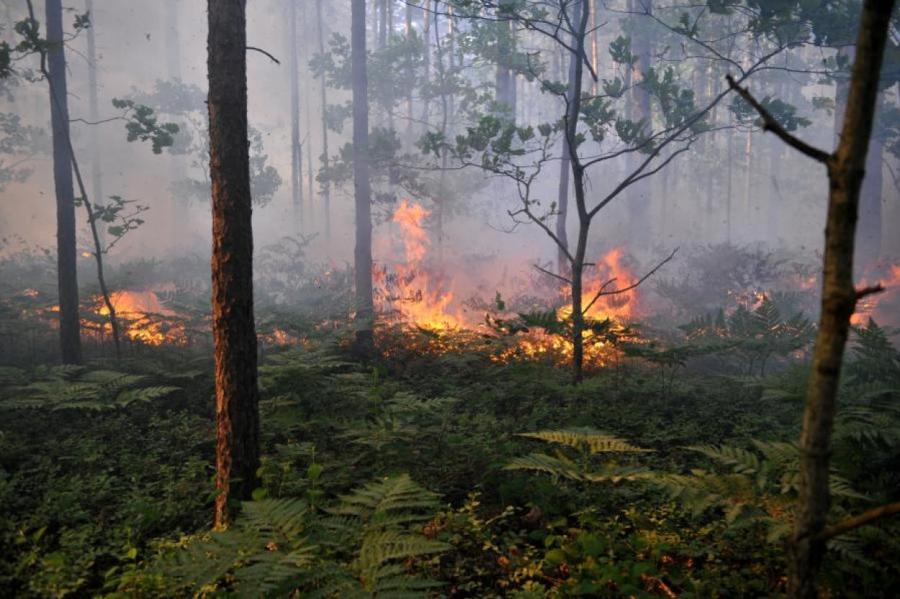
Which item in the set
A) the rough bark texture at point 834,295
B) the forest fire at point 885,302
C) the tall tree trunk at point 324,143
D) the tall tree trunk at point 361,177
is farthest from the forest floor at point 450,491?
the tall tree trunk at point 324,143

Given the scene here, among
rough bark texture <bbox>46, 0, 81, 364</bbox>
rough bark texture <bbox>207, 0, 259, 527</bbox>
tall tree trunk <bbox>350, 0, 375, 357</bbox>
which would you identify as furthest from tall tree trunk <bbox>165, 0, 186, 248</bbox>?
rough bark texture <bbox>207, 0, 259, 527</bbox>

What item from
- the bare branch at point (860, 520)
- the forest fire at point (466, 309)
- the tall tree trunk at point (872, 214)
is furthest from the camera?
the tall tree trunk at point (872, 214)

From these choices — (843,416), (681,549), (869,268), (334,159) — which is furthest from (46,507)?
(869,268)

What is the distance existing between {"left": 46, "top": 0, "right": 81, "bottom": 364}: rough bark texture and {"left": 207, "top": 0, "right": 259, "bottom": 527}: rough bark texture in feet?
21.8

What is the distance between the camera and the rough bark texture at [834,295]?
1.53 metres

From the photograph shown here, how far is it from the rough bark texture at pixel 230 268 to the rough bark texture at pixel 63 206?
6632mm

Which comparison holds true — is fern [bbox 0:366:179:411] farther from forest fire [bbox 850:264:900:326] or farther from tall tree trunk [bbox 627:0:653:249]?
tall tree trunk [bbox 627:0:653:249]

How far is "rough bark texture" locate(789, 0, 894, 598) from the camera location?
1.53 m

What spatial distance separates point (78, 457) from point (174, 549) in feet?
7.63

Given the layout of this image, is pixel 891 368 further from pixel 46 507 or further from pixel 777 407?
pixel 46 507

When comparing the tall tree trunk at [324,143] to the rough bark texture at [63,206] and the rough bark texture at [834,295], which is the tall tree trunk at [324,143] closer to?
→ the rough bark texture at [63,206]

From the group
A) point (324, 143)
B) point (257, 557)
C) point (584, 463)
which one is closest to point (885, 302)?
point (584, 463)

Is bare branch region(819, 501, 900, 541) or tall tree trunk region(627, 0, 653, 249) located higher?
tall tree trunk region(627, 0, 653, 249)

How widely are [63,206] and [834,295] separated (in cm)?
1123
